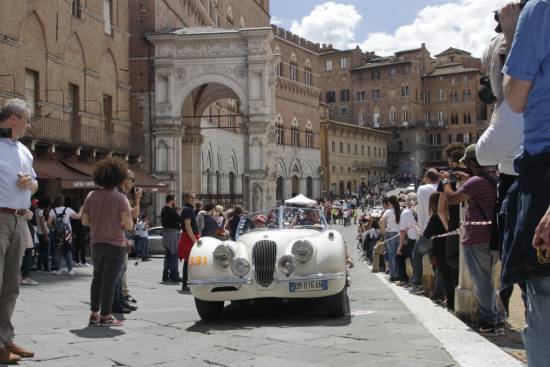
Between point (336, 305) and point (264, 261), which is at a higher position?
point (264, 261)

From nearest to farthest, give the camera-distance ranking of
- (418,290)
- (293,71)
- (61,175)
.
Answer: (418,290) → (61,175) → (293,71)

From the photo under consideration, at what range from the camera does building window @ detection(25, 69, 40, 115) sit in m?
22.0

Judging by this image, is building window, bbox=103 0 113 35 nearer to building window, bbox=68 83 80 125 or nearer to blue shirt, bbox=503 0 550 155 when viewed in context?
building window, bbox=68 83 80 125

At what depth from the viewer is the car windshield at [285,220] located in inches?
368

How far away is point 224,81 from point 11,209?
2445 centimetres

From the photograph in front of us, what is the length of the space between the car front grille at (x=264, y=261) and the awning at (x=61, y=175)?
533 inches

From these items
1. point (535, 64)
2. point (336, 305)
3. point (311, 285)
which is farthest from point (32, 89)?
point (535, 64)

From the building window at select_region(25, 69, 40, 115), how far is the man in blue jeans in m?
21.3

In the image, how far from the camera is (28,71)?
22141 millimetres

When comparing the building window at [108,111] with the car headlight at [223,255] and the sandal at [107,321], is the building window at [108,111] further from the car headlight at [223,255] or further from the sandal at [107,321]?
the sandal at [107,321]

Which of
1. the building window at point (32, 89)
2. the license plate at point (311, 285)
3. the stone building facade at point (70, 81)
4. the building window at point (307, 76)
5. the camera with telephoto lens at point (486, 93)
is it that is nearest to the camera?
the camera with telephoto lens at point (486, 93)

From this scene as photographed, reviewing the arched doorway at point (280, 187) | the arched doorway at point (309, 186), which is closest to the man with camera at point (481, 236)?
the arched doorway at point (280, 187)

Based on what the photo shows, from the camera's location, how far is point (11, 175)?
5398 mm

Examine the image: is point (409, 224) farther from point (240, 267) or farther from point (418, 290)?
point (240, 267)
